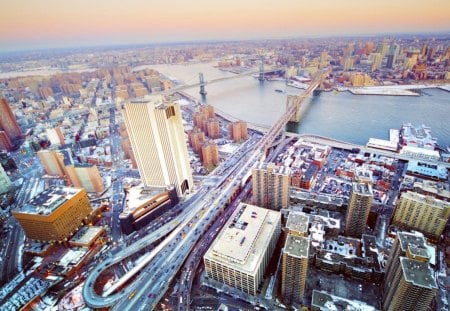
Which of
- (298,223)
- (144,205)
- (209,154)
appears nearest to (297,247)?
(298,223)

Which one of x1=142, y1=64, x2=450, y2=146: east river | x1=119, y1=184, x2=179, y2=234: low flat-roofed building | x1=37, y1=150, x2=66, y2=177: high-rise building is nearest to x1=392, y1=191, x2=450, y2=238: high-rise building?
x1=142, y1=64, x2=450, y2=146: east river

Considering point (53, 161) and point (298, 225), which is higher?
point (298, 225)

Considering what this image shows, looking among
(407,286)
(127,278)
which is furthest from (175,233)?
(407,286)

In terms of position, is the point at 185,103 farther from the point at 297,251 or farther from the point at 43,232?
the point at 297,251

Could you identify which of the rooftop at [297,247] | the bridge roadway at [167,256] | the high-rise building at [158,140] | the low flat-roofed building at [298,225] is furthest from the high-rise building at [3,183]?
the rooftop at [297,247]

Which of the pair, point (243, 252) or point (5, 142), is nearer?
point (243, 252)

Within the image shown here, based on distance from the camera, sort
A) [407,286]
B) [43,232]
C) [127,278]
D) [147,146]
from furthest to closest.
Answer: [147,146] < [43,232] < [127,278] < [407,286]

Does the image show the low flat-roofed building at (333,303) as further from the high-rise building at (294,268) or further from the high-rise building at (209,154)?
the high-rise building at (209,154)

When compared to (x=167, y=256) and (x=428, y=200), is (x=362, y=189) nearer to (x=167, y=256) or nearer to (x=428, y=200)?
(x=428, y=200)
